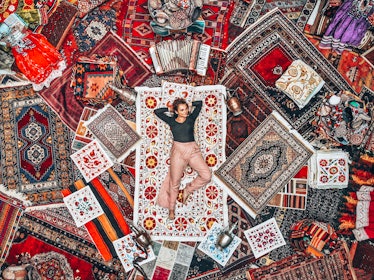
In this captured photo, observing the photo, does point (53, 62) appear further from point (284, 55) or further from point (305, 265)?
point (305, 265)

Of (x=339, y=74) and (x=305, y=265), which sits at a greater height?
(x=339, y=74)

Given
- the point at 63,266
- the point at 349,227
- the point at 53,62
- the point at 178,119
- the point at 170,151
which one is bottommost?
the point at 63,266

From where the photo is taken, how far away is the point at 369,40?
181 inches

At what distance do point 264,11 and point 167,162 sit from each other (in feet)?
7.04

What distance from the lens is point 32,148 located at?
4.78 meters

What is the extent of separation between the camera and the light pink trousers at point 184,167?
4.43 metres

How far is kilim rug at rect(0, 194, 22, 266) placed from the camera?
4.62 meters

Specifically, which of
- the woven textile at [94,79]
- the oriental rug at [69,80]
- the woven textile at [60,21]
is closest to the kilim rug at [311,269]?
the oriental rug at [69,80]

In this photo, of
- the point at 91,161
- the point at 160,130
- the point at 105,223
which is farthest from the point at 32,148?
the point at 160,130

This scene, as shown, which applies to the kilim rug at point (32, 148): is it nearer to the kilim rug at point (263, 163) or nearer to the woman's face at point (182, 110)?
the woman's face at point (182, 110)

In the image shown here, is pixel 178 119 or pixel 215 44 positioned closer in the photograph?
pixel 178 119

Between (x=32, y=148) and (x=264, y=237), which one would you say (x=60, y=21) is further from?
(x=264, y=237)

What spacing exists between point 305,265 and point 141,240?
187 centimetres

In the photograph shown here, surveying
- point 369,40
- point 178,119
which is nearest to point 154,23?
point 178,119
